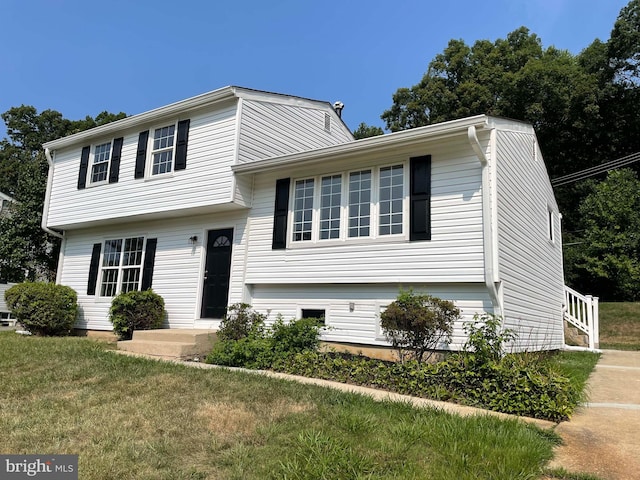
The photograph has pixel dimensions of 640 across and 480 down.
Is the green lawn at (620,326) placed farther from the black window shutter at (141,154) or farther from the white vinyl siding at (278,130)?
the black window shutter at (141,154)

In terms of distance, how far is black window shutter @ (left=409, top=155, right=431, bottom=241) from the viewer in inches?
286

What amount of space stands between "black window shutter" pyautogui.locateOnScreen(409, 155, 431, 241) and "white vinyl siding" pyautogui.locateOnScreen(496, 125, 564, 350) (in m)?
1.11

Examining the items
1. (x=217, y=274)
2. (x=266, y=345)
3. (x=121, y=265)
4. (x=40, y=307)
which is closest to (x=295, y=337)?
(x=266, y=345)

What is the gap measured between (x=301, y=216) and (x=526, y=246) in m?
4.44

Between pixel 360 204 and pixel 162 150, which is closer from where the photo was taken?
pixel 360 204

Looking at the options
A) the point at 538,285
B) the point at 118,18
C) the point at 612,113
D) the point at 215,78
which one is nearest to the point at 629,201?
the point at 612,113

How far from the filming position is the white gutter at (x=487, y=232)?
653 cm

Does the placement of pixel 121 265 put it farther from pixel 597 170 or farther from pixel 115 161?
pixel 597 170

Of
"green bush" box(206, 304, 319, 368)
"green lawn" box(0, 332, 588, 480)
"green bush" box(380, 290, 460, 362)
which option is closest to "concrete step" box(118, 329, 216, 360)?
"green bush" box(206, 304, 319, 368)

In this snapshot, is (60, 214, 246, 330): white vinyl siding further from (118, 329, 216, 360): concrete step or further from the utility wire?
the utility wire

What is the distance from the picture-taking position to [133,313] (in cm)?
965

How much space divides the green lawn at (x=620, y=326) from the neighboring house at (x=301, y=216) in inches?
125

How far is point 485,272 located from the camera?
655 centimetres

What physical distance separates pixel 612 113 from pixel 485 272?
21.9m
